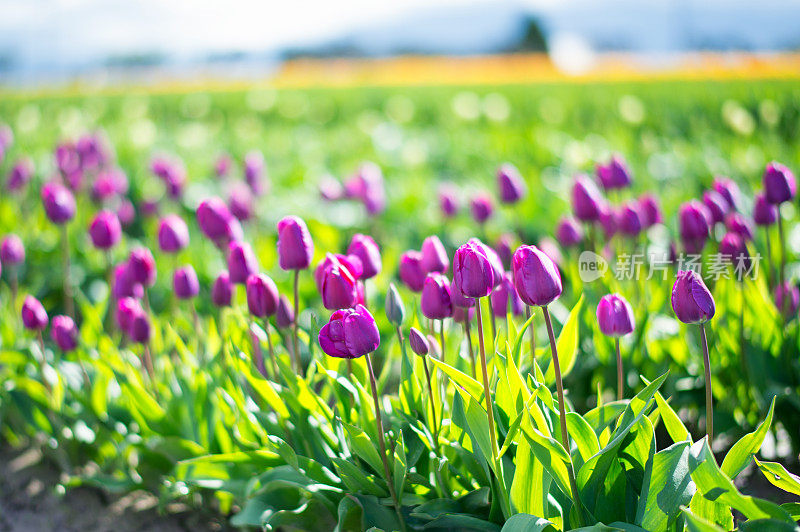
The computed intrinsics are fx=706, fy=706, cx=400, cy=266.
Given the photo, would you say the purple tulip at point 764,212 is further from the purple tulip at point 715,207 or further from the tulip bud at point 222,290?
the tulip bud at point 222,290

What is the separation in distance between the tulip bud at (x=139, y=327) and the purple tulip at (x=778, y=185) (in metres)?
1.84

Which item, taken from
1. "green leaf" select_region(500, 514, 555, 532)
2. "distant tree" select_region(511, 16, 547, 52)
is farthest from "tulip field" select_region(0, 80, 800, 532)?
"distant tree" select_region(511, 16, 547, 52)

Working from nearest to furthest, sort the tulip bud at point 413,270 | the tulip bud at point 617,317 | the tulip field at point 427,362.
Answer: the tulip field at point 427,362, the tulip bud at point 617,317, the tulip bud at point 413,270

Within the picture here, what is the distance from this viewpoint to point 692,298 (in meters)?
1.36

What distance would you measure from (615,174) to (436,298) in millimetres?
1478

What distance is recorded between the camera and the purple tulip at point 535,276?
128cm

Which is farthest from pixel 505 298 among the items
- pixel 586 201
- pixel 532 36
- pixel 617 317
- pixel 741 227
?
pixel 532 36

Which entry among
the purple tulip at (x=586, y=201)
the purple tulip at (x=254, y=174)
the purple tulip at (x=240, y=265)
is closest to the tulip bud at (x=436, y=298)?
the purple tulip at (x=240, y=265)

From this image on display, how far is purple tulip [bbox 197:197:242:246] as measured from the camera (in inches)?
85.3

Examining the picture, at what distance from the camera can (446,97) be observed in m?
11.1

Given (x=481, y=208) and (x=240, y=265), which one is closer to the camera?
(x=240, y=265)

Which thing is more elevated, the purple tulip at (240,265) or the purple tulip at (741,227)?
the purple tulip at (741,227)

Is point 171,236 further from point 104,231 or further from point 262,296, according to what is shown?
point 262,296

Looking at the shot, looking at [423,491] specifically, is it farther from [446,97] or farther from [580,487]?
[446,97]
